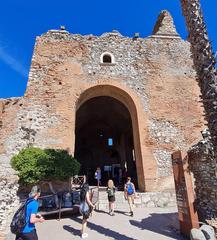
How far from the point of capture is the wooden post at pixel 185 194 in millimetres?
5637

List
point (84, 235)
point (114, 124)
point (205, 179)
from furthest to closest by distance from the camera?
point (114, 124)
point (205, 179)
point (84, 235)

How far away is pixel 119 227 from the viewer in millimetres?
6559

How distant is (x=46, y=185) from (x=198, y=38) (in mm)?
8073

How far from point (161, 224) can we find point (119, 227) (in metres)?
1.35

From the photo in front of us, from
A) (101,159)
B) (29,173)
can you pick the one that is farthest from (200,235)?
(101,159)

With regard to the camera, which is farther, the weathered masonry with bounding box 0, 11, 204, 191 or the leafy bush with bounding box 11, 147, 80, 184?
the weathered masonry with bounding box 0, 11, 204, 191

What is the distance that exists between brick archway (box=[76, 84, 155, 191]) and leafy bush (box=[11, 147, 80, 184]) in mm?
3770

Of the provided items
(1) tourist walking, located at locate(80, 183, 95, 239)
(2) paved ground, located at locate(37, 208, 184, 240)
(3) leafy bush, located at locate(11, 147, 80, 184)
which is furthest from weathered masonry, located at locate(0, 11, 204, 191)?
(1) tourist walking, located at locate(80, 183, 95, 239)

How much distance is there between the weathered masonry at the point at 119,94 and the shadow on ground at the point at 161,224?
266 centimetres

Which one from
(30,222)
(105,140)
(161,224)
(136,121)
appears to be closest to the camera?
(30,222)

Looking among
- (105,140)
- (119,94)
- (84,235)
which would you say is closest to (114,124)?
(105,140)

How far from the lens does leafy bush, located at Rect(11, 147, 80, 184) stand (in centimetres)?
823

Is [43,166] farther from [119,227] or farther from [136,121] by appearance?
[136,121]

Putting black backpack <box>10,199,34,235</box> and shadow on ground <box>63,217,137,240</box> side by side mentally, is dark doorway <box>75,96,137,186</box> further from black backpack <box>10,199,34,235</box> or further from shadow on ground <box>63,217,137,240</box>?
black backpack <box>10,199,34,235</box>
